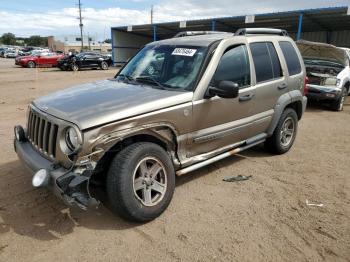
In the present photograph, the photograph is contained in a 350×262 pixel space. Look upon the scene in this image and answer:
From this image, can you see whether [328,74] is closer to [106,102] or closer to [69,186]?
[106,102]

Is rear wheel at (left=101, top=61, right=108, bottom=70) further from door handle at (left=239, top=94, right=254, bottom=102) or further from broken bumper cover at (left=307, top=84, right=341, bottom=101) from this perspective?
door handle at (left=239, top=94, right=254, bottom=102)

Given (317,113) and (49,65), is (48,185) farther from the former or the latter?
(49,65)

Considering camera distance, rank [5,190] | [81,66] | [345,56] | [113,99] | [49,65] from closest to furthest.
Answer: [113,99] → [5,190] → [345,56] → [81,66] → [49,65]

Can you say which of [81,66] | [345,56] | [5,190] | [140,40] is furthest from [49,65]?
[5,190]

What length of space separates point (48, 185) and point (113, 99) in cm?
111

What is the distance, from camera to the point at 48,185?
3205mm

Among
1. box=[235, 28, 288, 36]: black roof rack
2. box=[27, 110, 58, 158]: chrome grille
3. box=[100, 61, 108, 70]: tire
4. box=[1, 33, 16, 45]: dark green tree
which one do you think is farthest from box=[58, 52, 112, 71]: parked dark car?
box=[1, 33, 16, 45]: dark green tree

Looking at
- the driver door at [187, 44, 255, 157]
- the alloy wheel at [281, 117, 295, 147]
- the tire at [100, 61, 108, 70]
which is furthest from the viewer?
the tire at [100, 61, 108, 70]

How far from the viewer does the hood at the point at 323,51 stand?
11180mm

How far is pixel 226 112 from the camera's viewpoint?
4410 millimetres

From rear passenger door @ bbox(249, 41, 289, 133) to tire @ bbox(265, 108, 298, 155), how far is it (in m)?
0.36

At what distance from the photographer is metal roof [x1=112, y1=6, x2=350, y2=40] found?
22.6 meters

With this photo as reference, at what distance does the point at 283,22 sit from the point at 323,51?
669 inches

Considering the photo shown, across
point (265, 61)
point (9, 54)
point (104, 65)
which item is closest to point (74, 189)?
point (265, 61)
